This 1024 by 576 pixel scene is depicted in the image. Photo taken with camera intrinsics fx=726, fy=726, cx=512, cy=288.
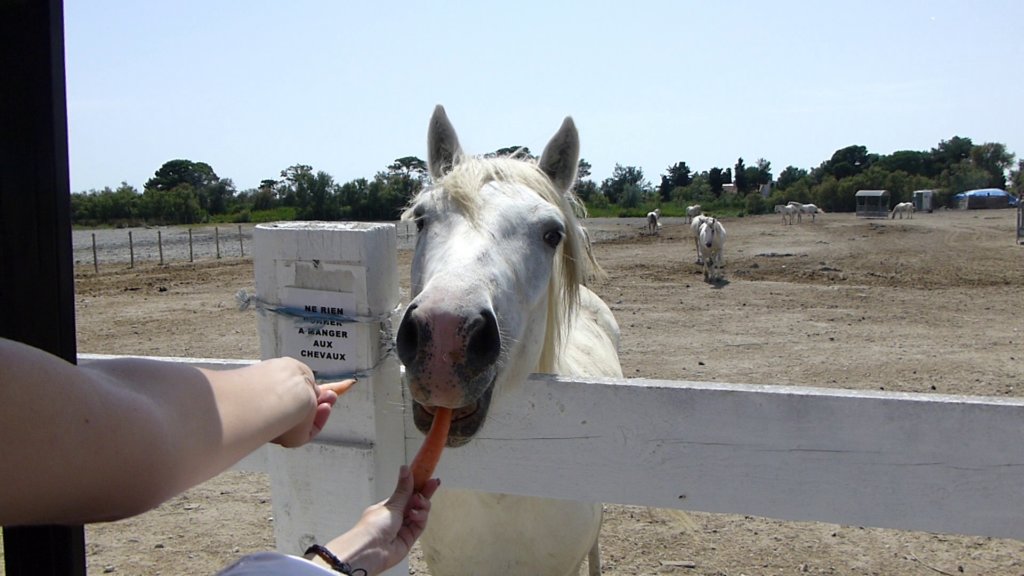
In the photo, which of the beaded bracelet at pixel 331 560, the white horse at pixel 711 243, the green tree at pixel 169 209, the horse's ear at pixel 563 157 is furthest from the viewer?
the green tree at pixel 169 209

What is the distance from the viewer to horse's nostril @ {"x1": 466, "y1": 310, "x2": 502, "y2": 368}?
167 centimetres

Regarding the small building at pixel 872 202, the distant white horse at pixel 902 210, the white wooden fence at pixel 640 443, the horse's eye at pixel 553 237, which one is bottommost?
the white wooden fence at pixel 640 443

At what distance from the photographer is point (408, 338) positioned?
167 centimetres

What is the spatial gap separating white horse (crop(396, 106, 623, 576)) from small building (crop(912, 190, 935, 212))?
6066 cm

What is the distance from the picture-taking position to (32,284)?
1095mm

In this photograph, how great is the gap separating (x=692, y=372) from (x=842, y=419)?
647 cm

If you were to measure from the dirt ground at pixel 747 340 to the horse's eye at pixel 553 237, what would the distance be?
1436mm

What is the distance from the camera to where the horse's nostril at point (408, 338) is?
165cm

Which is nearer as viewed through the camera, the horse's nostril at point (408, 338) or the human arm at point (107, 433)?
the human arm at point (107, 433)

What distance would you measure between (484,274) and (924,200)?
62.5m

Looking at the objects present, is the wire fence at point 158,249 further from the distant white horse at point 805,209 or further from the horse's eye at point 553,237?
the distant white horse at point 805,209

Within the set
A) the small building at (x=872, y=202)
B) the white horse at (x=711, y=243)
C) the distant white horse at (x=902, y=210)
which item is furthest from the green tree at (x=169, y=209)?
the small building at (x=872, y=202)

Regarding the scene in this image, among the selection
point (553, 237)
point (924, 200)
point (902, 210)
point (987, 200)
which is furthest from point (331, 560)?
point (987, 200)

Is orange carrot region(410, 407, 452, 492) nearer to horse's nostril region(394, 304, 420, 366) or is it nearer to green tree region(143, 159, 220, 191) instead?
horse's nostril region(394, 304, 420, 366)
